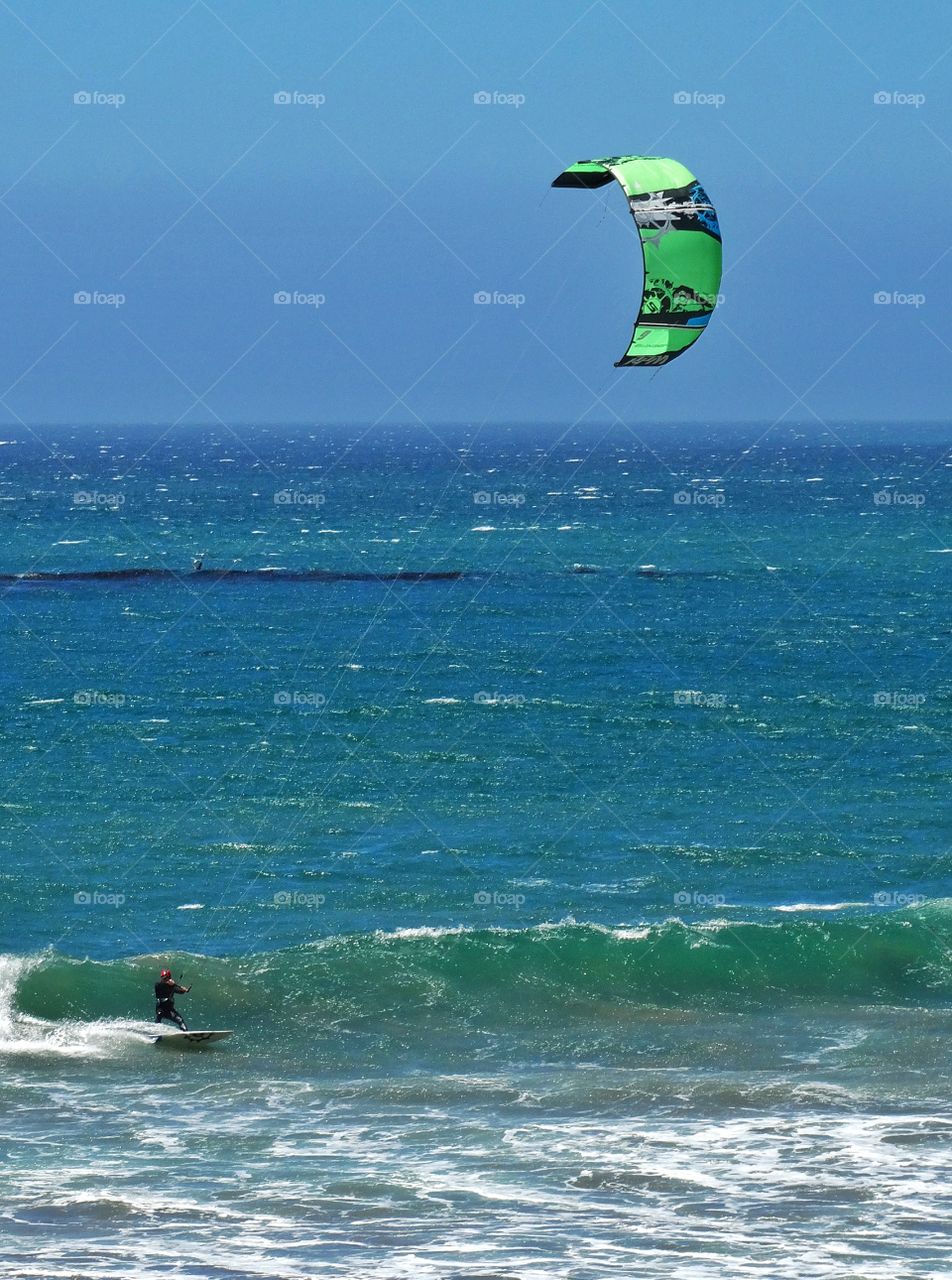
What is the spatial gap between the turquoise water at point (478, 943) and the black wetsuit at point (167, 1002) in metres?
0.66

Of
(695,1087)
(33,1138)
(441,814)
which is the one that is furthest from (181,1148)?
(441,814)

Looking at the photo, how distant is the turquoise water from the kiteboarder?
2.16 feet

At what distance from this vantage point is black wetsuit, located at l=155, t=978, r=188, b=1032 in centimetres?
3114

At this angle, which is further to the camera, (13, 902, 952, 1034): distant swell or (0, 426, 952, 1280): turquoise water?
(13, 902, 952, 1034): distant swell

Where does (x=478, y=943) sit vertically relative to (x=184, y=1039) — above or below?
above

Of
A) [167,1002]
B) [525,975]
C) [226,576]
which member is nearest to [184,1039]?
[167,1002]

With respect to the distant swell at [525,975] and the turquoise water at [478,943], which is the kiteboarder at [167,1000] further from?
the distant swell at [525,975]

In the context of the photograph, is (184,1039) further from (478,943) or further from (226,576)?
(226,576)

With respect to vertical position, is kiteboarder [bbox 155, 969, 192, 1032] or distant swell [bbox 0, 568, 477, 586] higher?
distant swell [bbox 0, 568, 477, 586]

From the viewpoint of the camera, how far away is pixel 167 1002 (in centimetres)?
3114

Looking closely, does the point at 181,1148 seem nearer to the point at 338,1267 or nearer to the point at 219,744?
the point at 338,1267

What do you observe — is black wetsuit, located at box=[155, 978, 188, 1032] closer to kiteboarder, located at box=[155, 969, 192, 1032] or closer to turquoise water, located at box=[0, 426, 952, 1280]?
kiteboarder, located at box=[155, 969, 192, 1032]

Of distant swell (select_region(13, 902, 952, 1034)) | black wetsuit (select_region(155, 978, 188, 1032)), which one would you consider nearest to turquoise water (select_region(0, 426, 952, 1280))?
distant swell (select_region(13, 902, 952, 1034))

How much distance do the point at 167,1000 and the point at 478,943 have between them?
717 centimetres
